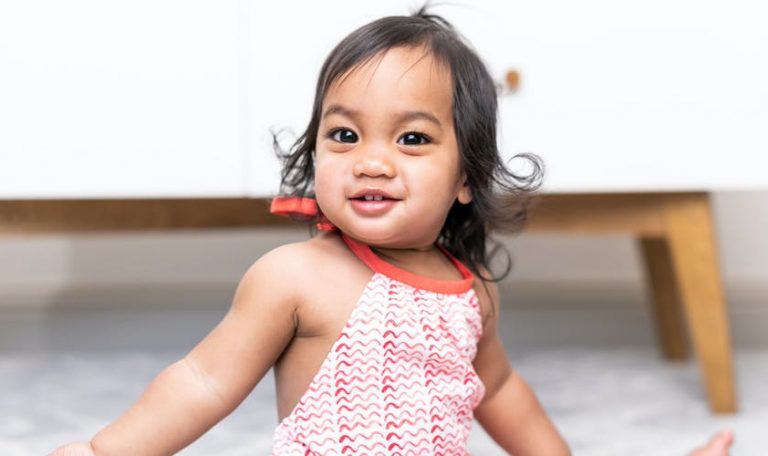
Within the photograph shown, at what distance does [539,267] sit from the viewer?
5.74ft

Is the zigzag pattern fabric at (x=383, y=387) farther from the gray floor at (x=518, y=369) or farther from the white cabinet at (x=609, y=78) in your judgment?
the white cabinet at (x=609, y=78)

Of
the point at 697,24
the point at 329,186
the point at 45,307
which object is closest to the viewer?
the point at 329,186

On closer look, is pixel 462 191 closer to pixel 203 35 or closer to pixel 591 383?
pixel 203 35

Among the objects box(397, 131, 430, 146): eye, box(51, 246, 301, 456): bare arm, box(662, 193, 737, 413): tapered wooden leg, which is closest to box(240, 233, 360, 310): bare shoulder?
box(51, 246, 301, 456): bare arm

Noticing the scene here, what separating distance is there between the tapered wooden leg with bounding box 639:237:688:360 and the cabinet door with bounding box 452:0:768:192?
1.18 ft

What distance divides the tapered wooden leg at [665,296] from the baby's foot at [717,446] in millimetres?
542

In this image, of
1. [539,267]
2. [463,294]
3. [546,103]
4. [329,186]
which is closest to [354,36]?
[329,186]

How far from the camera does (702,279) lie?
1169mm

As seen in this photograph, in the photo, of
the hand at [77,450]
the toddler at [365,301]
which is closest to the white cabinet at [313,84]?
the toddler at [365,301]

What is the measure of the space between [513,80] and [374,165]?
466 millimetres

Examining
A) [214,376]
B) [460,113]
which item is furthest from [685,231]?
[214,376]

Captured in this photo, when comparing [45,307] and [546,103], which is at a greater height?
[546,103]

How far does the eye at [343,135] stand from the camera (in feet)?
2.43

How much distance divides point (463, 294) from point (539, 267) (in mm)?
977
